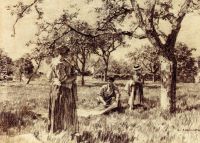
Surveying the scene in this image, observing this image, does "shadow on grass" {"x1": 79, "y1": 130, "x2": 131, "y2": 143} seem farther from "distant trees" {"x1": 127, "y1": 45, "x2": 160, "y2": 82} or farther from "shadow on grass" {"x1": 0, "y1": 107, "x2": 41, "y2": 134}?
"distant trees" {"x1": 127, "y1": 45, "x2": 160, "y2": 82}

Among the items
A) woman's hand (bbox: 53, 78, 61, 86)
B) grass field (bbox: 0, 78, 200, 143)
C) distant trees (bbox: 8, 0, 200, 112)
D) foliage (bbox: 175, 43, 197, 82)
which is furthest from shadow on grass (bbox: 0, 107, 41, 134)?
foliage (bbox: 175, 43, 197, 82)

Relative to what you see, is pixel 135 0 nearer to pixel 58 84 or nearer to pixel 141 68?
pixel 141 68

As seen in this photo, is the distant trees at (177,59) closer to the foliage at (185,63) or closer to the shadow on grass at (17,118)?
the foliage at (185,63)

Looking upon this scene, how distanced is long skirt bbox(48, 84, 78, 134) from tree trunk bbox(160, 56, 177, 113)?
1448 mm

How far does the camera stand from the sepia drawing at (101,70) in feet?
22.3

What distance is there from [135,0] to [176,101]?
1.44 meters

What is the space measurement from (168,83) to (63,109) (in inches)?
66.4

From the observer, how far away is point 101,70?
7.61 meters

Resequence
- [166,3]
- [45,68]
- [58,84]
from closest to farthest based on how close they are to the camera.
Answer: [58,84]
[45,68]
[166,3]

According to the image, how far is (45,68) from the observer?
712 centimetres

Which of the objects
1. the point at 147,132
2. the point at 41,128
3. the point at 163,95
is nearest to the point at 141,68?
the point at 163,95

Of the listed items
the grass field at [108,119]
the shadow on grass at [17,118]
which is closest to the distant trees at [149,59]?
the grass field at [108,119]

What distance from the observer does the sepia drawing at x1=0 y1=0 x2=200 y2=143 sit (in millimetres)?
6801

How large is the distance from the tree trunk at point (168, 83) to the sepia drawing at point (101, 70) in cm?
1
